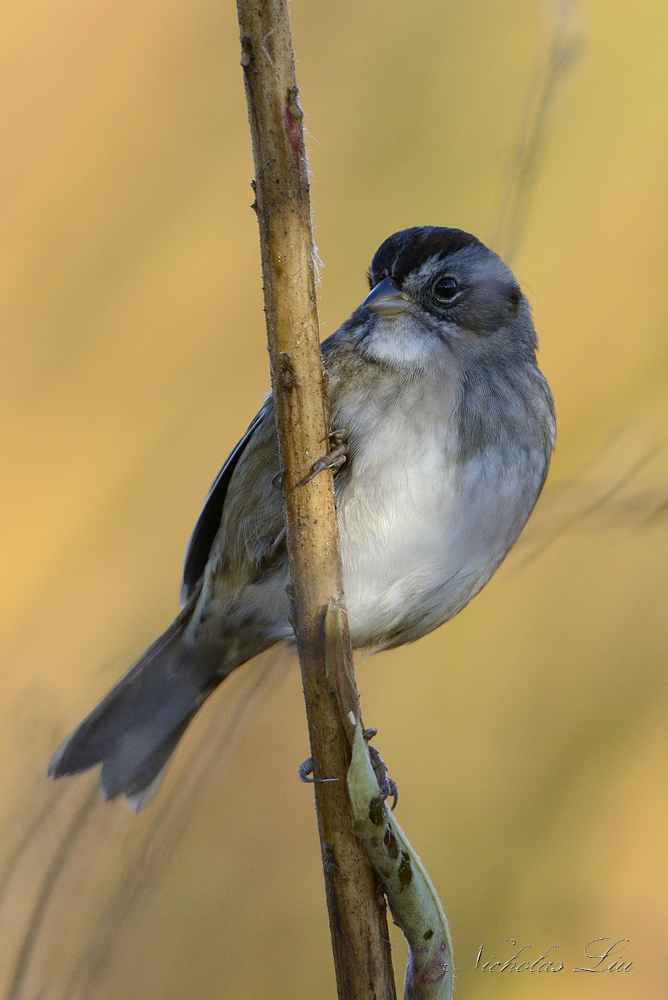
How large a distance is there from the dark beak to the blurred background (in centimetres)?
42

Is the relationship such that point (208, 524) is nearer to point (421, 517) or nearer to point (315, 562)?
point (421, 517)

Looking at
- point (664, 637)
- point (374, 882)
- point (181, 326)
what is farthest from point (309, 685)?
point (181, 326)

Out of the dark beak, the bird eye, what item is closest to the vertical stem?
the dark beak

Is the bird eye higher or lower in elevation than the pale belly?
higher

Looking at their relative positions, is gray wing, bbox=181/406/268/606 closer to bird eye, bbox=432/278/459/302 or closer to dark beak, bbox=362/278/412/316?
dark beak, bbox=362/278/412/316

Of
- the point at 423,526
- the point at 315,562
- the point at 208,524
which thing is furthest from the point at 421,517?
the point at 315,562

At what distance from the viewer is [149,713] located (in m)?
2.68

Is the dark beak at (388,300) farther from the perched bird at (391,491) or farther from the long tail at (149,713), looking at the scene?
the long tail at (149,713)

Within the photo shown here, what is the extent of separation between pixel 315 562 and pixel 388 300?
1.11 meters

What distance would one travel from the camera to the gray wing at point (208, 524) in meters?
2.53

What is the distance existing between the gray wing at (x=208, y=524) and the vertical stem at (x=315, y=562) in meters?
1.14

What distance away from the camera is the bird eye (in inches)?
93.7

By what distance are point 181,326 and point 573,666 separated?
1.65 metres

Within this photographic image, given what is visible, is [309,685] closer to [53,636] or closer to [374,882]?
[374,882]
